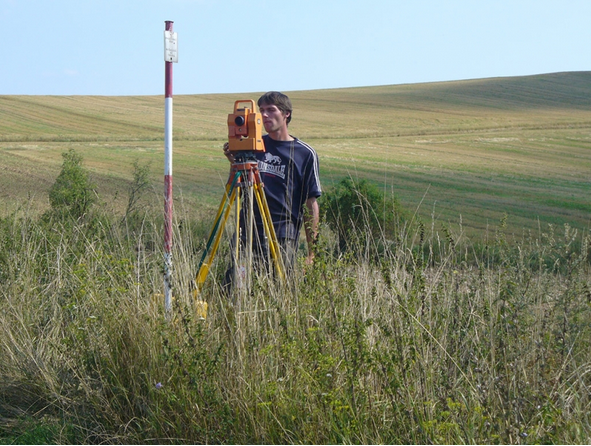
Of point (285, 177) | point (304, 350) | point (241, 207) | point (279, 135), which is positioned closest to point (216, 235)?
point (241, 207)

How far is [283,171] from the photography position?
4559 mm

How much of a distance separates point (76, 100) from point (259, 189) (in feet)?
173

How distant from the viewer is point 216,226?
422cm

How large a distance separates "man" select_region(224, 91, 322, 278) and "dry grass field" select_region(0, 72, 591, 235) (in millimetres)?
2223

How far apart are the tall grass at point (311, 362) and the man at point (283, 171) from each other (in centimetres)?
56

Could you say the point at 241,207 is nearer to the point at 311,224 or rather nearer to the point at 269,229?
the point at 269,229

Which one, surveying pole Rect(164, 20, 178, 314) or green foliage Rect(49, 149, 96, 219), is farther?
green foliage Rect(49, 149, 96, 219)

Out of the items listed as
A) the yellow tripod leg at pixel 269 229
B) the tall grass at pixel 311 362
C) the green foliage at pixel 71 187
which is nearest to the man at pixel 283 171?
the yellow tripod leg at pixel 269 229

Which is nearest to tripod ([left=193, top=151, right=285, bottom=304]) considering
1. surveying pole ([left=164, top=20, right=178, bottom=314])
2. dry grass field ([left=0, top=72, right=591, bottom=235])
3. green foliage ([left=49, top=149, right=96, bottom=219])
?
surveying pole ([left=164, top=20, right=178, bottom=314])

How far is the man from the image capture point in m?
4.52

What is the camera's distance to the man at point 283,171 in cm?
452

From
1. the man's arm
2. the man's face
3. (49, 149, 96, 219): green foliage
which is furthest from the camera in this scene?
(49, 149, 96, 219): green foliage

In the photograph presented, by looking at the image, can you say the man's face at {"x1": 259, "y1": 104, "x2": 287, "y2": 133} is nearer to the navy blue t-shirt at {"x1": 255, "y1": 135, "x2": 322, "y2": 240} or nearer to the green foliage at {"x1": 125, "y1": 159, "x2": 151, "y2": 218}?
the navy blue t-shirt at {"x1": 255, "y1": 135, "x2": 322, "y2": 240}

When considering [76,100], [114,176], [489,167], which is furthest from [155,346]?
[76,100]
